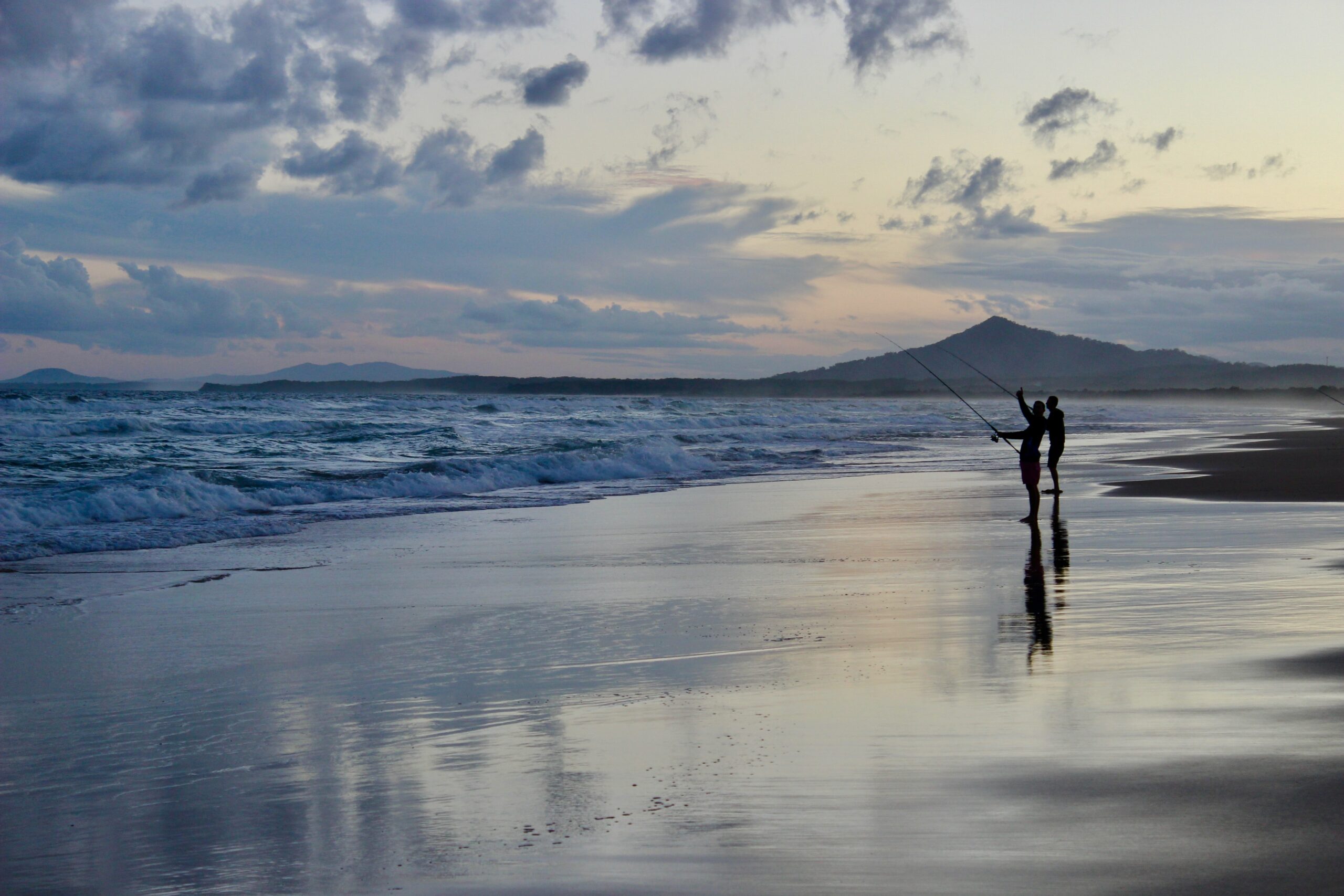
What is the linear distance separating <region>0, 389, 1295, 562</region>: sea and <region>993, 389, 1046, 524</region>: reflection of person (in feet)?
21.9

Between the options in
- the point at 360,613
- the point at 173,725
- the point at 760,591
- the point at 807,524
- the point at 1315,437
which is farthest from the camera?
the point at 1315,437

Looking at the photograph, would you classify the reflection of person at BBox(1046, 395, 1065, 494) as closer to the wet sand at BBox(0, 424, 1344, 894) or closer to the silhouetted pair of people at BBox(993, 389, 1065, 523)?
the silhouetted pair of people at BBox(993, 389, 1065, 523)

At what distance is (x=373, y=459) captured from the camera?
2555 centimetres

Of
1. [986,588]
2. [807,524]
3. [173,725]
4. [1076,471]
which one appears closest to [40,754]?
[173,725]

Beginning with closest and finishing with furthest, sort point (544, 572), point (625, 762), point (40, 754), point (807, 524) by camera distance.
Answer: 1. point (625, 762)
2. point (40, 754)
3. point (544, 572)
4. point (807, 524)

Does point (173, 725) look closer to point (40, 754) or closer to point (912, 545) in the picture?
point (40, 754)

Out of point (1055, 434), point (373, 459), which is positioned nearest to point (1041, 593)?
point (1055, 434)

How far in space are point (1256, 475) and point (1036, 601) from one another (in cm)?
1301

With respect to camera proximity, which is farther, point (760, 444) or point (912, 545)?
point (760, 444)

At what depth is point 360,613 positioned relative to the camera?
7.82 m

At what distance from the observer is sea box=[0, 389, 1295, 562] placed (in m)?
14.8

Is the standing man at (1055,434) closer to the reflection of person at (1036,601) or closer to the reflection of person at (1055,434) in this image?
the reflection of person at (1055,434)

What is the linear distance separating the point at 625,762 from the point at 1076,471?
1807cm

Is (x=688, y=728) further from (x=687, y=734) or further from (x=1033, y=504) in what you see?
(x=1033, y=504)
